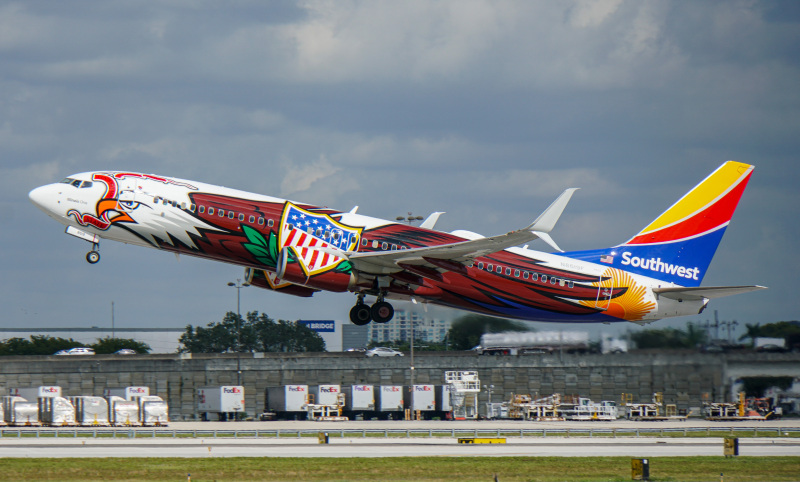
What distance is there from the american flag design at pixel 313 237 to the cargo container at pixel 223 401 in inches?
1642

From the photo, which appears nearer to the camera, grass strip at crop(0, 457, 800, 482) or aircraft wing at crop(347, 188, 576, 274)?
grass strip at crop(0, 457, 800, 482)

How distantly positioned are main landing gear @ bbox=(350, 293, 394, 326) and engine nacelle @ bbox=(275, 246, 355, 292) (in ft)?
7.14

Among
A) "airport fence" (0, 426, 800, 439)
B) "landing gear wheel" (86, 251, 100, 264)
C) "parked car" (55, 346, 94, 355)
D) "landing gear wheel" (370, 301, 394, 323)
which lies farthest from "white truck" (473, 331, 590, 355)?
"parked car" (55, 346, 94, 355)

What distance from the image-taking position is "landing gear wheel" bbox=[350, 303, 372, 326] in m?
48.6

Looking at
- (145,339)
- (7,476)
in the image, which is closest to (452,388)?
(7,476)

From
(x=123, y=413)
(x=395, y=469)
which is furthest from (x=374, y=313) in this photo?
(x=123, y=413)

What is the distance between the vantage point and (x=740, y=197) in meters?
57.2

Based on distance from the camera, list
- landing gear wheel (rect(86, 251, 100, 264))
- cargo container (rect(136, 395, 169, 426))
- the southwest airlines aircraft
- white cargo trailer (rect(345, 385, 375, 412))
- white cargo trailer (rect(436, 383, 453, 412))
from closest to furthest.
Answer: the southwest airlines aircraft → landing gear wheel (rect(86, 251, 100, 264)) → cargo container (rect(136, 395, 169, 426)) → white cargo trailer (rect(345, 385, 375, 412)) → white cargo trailer (rect(436, 383, 453, 412))

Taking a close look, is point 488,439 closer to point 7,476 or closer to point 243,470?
point 243,470

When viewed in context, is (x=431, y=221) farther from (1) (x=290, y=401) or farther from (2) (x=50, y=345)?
(2) (x=50, y=345)

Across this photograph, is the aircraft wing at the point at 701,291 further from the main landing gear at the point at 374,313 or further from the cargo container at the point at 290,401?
the cargo container at the point at 290,401

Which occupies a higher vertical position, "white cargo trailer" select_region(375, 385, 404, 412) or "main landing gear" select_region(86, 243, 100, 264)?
"main landing gear" select_region(86, 243, 100, 264)

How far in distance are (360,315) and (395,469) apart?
9.38 metres

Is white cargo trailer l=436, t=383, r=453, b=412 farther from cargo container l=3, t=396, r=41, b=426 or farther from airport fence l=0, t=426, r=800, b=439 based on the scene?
cargo container l=3, t=396, r=41, b=426
